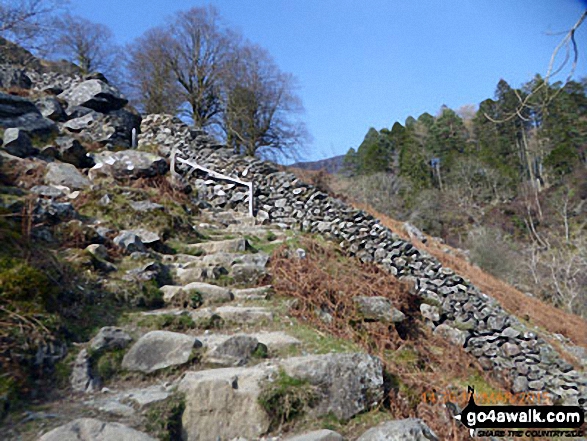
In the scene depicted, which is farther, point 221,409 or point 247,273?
point 247,273

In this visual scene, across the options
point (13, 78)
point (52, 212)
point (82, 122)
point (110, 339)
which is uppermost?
point (13, 78)

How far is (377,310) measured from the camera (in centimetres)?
439

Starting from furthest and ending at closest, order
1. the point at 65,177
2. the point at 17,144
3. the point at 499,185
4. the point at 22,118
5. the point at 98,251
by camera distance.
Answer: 1. the point at 499,185
2. the point at 22,118
3. the point at 17,144
4. the point at 65,177
5. the point at 98,251

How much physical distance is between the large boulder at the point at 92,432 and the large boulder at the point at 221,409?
14.6 inches

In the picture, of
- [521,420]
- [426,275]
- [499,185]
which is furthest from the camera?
[499,185]

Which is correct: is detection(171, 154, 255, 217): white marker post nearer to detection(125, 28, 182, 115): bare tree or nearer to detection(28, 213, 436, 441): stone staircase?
detection(28, 213, 436, 441): stone staircase

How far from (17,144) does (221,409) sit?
684 cm

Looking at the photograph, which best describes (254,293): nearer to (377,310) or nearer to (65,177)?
(377,310)

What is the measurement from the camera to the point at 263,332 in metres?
3.50

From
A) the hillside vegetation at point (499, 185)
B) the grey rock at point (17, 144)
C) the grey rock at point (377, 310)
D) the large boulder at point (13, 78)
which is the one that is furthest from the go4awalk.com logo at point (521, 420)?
the large boulder at point (13, 78)

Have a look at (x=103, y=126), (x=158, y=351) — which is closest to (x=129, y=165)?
(x=103, y=126)

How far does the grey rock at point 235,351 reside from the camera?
288 cm

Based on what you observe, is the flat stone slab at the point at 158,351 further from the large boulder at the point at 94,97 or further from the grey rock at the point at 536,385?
the large boulder at the point at 94,97

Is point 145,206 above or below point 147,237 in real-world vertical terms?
above
